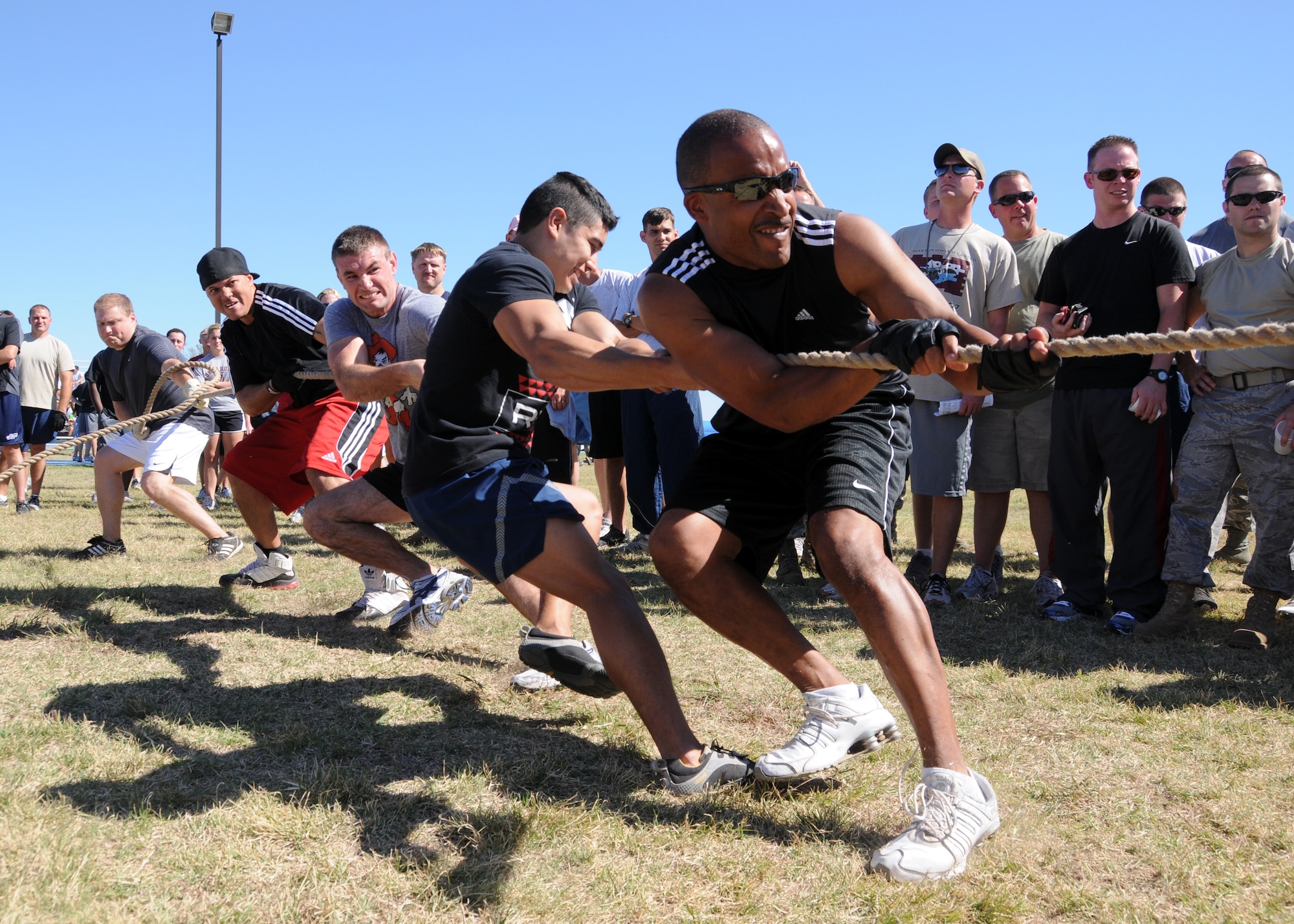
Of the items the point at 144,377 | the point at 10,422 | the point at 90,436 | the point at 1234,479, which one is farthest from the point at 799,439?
the point at 10,422

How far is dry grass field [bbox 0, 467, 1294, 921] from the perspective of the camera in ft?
7.30

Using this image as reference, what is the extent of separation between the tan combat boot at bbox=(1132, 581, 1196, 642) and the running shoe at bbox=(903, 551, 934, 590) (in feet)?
3.73

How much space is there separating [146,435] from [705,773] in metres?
5.42

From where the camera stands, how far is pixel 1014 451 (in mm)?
5574

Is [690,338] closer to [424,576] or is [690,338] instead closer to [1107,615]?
[424,576]

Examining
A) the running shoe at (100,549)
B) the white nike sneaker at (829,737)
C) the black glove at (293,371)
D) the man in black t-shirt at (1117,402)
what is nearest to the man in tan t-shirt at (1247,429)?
the man in black t-shirt at (1117,402)

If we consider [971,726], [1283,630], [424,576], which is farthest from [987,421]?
[424,576]

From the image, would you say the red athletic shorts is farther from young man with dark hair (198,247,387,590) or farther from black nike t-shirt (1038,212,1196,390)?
black nike t-shirt (1038,212,1196,390)

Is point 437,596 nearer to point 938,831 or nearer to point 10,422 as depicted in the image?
point 938,831

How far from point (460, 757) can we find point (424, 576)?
124 cm

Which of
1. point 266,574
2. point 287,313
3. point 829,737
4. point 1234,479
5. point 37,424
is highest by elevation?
point 287,313

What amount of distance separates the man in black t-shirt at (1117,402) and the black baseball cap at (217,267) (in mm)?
4204

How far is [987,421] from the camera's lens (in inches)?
223

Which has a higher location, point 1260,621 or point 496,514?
point 496,514
